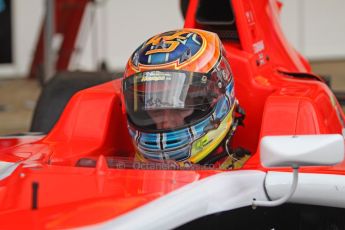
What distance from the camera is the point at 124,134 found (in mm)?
3285

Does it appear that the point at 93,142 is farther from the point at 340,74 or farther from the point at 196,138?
the point at 340,74

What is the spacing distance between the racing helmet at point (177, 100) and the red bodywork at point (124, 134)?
20 centimetres

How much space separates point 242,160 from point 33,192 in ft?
3.30

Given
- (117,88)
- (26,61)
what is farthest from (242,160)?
(26,61)

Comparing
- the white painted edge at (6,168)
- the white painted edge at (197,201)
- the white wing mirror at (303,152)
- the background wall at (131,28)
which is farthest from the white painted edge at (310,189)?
the background wall at (131,28)

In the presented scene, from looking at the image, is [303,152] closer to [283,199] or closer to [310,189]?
[283,199]

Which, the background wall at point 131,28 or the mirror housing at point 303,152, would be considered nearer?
the mirror housing at point 303,152

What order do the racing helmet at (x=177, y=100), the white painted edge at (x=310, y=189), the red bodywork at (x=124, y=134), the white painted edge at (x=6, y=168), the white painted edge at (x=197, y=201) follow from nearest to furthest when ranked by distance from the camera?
1. the white painted edge at (x=197, y=201)
2. the red bodywork at (x=124, y=134)
3. the white painted edge at (x=310, y=189)
4. the white painted edge at (x=6, y=168)
5. the racing helmet at (x=177, y=100)

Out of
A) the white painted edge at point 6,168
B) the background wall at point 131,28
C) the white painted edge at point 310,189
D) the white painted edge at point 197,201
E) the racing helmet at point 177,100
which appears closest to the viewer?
the white painted edge at point 197,201

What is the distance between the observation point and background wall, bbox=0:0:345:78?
10.1 meters

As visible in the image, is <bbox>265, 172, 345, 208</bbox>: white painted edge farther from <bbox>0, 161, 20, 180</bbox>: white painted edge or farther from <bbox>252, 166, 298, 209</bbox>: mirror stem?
<bbox>0, 161, 20, 180</bbox>: white painted edge

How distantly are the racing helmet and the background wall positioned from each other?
655 centimetres

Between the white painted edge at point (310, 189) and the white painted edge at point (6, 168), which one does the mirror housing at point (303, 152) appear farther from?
the white painted edge at point (6, 168)

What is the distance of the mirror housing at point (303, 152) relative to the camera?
208 centimetres
